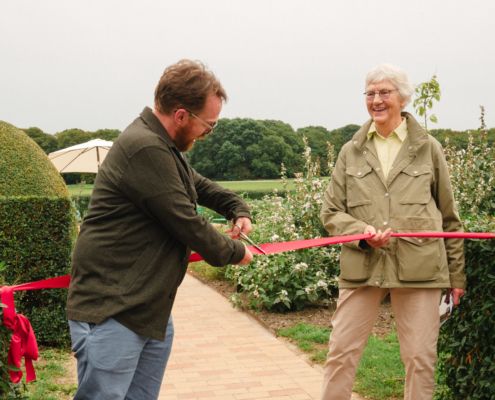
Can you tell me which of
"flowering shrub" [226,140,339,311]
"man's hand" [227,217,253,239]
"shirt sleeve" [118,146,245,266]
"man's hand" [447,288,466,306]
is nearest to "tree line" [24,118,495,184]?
"flowering shrub" [226,140,339,311]

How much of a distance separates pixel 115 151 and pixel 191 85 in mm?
357

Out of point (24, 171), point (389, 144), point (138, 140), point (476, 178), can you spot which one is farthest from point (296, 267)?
point (138, 140)

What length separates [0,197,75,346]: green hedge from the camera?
568 centimetres

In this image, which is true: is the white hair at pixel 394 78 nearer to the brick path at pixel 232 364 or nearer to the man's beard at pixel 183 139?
the man's beard at pixel 183 139

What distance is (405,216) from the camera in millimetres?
3064

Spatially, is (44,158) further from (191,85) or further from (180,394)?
(191,85)

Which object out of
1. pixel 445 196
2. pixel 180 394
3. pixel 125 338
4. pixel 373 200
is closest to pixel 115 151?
pixel 125 338

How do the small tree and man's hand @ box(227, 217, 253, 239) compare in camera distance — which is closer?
man's hand @ box(227, 217, 253, 239)

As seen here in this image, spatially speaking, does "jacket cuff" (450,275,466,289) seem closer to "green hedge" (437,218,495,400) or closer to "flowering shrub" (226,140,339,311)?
"green hedge" (437,218,495,400)

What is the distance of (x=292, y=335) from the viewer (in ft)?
19.9

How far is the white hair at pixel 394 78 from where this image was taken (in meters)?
3.17

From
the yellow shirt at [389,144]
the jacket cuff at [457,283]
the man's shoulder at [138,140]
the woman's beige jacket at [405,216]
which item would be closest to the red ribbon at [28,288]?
the woman's beige jacket at [405,216]

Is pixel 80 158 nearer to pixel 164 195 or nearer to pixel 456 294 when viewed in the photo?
pixel 456 294

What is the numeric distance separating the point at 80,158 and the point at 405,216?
15654mm
